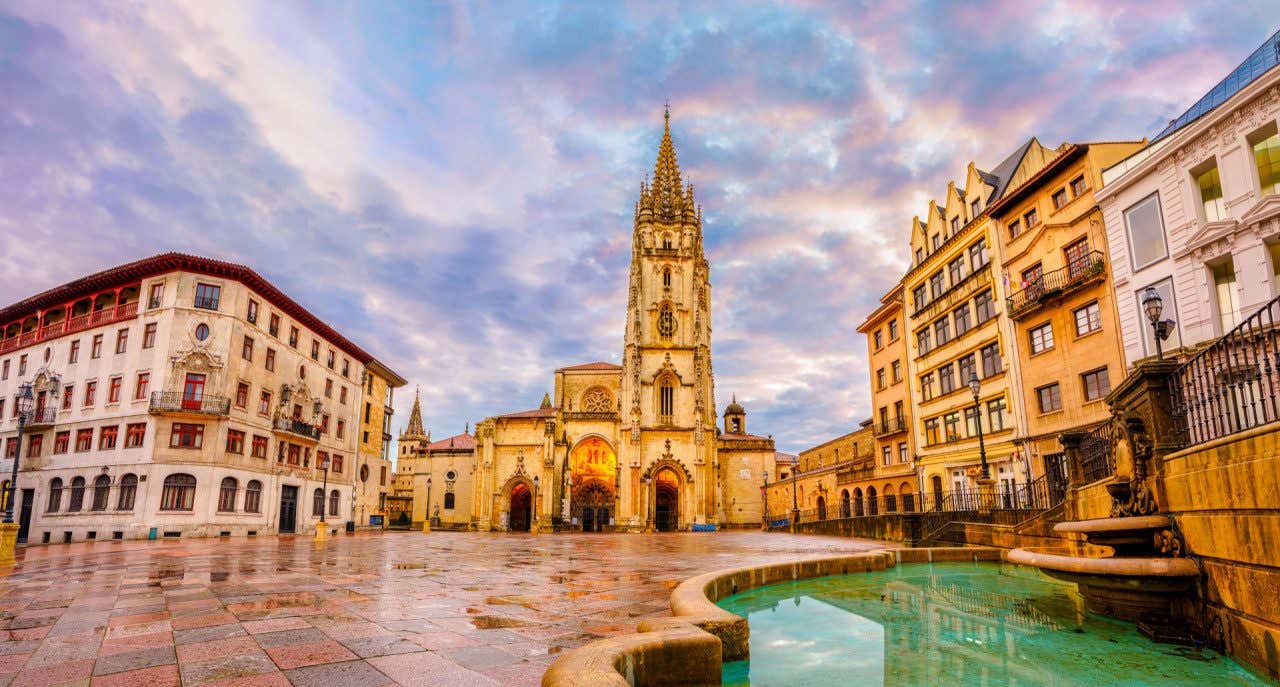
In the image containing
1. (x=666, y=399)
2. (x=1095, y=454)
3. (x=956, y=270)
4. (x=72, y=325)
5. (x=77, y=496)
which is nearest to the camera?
(x=1095, y=454)

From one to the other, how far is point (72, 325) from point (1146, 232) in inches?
1973

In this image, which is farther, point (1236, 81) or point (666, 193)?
point (666, 193)

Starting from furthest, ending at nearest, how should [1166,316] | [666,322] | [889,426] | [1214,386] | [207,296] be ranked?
[666,322], [889,426], [207,296], [1166,316], [1214,386]

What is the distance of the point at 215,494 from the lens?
30172 mm

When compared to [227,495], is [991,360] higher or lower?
higher

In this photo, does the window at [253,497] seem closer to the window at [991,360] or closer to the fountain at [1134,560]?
the fountain at [1134,560]

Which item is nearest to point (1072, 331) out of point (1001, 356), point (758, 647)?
point (1001, 356)

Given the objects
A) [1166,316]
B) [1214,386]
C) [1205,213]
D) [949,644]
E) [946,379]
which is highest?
[1205,213]

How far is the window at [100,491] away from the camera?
96.6ft

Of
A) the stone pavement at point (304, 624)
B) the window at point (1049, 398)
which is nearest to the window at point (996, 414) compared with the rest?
the window at point (1049, 398)

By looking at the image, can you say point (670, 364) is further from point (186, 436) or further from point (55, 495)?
point (55, 495)

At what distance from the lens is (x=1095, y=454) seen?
1076cm

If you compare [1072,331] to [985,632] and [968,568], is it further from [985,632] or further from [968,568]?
[985,632]

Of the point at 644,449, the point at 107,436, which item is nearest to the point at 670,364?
the point at 644,449
